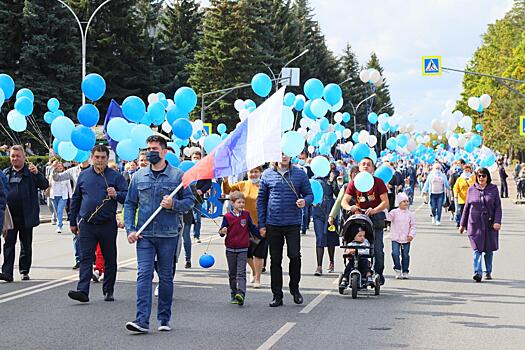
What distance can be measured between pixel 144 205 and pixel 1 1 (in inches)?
1632

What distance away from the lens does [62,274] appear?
14047 mm

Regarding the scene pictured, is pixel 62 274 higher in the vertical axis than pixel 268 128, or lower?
lower

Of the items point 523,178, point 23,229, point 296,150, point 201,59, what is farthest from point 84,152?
point 201,59

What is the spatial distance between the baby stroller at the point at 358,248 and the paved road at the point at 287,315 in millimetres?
181

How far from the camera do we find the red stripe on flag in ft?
30.1

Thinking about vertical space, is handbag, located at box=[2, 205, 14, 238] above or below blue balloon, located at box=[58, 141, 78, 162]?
below

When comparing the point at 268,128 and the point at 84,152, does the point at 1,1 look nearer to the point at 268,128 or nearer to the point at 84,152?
the point at 84,152

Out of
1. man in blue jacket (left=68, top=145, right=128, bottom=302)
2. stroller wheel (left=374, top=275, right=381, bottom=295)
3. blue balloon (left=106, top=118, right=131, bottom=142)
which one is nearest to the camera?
man in blue jacket (left=68, top=145, right=128, bottom=302)

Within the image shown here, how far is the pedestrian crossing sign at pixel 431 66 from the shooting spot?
35.4 m

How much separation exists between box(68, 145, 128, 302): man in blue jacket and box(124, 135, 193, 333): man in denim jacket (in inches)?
78.4

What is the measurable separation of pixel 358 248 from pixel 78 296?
349cm

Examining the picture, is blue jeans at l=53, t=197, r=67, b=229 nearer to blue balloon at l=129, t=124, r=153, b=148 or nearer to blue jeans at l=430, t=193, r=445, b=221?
blue jeans at l=430, t=193, r=445, b=221

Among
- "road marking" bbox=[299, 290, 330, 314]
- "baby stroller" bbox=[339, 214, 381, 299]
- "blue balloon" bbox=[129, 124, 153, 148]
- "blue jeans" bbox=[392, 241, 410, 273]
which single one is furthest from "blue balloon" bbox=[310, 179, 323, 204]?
"blue balloon" bbox=[129, 124, 153, 148]

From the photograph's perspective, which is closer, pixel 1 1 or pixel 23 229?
pixel 23 229
